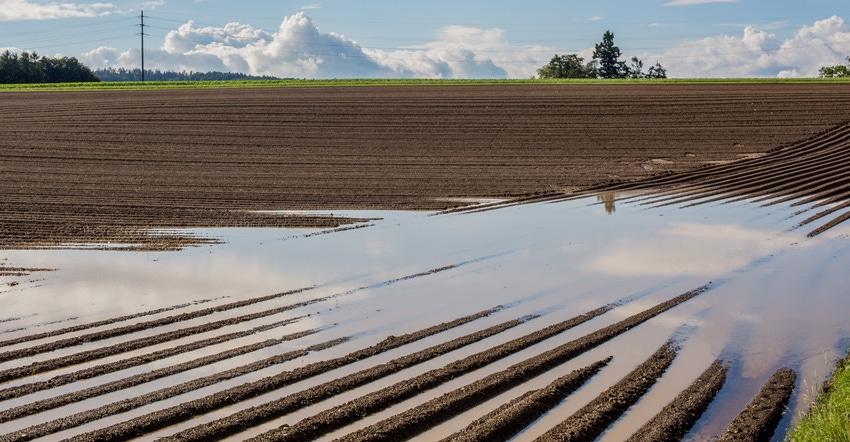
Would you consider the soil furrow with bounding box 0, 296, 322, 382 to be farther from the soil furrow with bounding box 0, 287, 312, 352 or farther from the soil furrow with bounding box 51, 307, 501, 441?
the soil furrow with bounding box 51, 307, 501, 441

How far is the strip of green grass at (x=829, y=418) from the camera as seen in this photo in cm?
702

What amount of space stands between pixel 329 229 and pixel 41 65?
76.8 metres

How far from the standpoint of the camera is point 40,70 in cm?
8481

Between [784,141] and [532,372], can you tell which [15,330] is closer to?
[532,372]

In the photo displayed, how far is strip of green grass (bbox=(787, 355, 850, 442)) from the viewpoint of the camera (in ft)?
23.0

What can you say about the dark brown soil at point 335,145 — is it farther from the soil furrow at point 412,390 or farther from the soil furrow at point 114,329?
the soil furrow at point 412,390

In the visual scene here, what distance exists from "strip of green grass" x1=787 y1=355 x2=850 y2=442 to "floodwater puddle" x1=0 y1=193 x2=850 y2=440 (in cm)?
31

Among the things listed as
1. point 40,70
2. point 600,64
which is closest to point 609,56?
point 600,64

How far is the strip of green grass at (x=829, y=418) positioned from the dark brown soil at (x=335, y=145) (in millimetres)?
12828

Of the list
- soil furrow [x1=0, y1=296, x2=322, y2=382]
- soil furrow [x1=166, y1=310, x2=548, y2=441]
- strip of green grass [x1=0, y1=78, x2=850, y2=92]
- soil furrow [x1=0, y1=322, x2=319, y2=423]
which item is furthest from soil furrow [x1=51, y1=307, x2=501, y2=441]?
strip of green grass [x1=0, y1=78, x2=850, y2=92]

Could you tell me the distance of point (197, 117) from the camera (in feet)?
138

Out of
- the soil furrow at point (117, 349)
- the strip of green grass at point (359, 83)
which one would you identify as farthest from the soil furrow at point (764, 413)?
the strip of green grass at point (359, 83)

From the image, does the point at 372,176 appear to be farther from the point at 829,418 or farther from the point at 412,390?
the point at 829,418

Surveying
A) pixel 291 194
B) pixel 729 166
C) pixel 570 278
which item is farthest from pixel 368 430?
pixel 729 166
